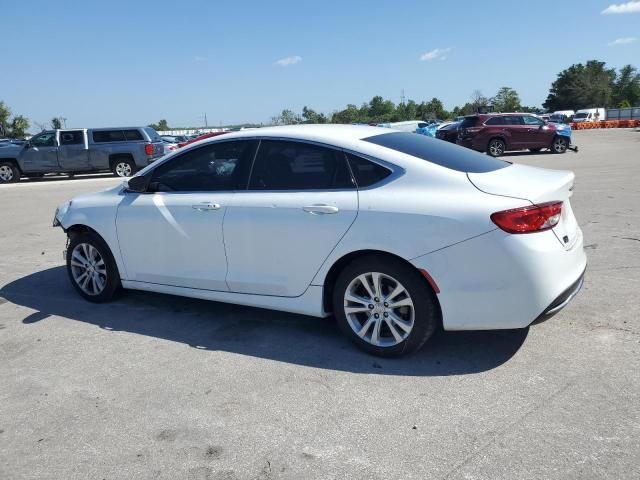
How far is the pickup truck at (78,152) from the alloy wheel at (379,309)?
17082 mm

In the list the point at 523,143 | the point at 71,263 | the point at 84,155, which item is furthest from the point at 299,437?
the point at 523,143

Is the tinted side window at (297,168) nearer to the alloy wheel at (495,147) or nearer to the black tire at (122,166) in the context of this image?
the black tire at (122,166)

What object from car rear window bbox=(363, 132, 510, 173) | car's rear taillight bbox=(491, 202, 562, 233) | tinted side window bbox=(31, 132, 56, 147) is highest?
tinted side window bbox=(31, 132, 56, 147)

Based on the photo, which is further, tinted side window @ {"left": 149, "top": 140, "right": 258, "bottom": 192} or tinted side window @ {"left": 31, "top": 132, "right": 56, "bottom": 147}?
tinted side window @ {"left": 31, "top": 132, "right": 56, "bottom": 147}

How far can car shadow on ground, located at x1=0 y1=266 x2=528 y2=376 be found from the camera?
378 cm

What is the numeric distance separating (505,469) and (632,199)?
8671 millimetres

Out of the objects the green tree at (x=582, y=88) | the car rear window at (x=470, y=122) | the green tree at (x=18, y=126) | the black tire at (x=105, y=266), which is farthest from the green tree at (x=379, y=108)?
the black tire at (x=105, y=266)

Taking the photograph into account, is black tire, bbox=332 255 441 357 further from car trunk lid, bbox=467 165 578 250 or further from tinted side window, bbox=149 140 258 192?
tinted side window, bbox=149 140 258 192

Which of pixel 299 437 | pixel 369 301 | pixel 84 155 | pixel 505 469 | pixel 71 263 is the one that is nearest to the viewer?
pixel 505 469

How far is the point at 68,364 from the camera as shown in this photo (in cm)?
404

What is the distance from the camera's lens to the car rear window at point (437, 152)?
392cm

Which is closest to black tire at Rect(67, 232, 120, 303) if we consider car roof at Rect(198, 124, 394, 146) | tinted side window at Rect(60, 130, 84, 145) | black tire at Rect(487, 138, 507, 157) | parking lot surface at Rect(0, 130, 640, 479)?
parking lot surface at Rect(0, 130, 640, 479)

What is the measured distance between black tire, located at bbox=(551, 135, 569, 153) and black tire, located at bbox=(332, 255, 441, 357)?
71.0 feet

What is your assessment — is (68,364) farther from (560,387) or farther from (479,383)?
(560,387)
